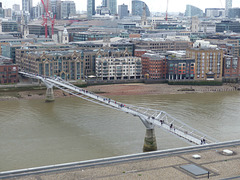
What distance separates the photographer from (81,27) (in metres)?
103

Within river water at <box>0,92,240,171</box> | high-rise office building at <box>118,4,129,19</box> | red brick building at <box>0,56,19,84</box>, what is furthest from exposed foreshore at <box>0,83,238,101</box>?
high-rise office building at <box>118,4,129,19</box>

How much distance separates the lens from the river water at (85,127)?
1017 inches

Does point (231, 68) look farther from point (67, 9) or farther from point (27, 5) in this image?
point (27, 5)

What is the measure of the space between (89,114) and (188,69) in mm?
20743

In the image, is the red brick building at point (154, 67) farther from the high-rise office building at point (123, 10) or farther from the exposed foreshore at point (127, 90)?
the high-rise office building at point (123, 10)

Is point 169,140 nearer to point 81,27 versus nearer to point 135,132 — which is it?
point 135,132

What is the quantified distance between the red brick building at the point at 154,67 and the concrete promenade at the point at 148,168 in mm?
33494

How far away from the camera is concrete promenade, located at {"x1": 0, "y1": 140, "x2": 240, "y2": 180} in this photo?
18094mm

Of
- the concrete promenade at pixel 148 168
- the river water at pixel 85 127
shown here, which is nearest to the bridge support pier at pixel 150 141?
the river water at pixel 85 127

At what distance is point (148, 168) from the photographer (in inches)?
742

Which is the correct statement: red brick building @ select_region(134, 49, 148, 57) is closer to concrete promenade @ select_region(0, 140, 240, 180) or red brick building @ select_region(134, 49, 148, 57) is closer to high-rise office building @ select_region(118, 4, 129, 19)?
concrete promenade @ select_region(0, 140, 240, 180)

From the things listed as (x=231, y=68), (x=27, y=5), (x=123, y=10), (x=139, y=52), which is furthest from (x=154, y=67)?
(x=27, y=5)

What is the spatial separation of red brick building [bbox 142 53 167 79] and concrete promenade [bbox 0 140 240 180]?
110 ft

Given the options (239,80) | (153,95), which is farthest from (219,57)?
(153,95)
